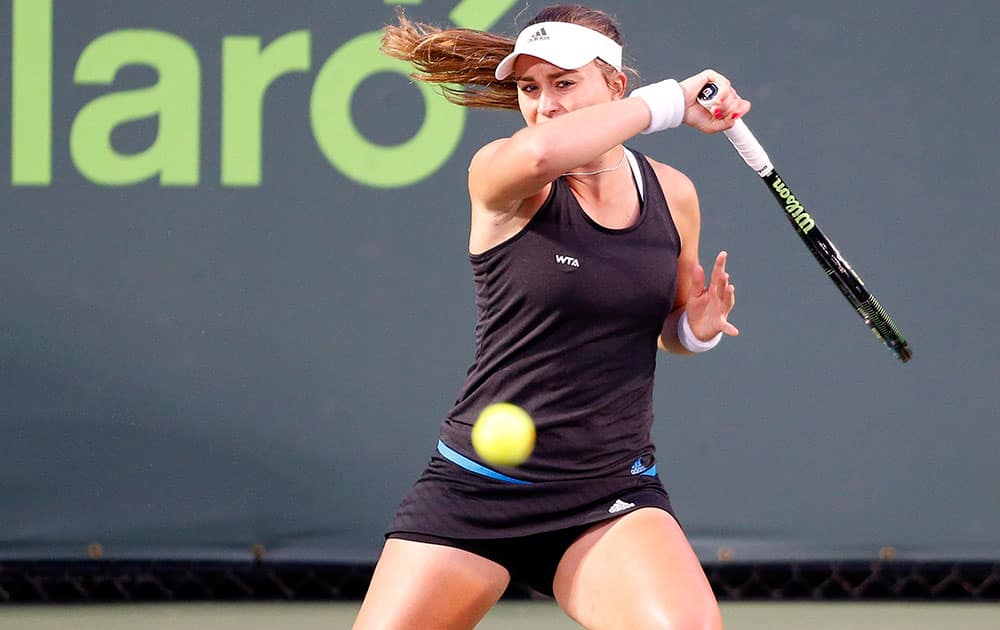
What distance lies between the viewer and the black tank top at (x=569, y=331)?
8.43ft

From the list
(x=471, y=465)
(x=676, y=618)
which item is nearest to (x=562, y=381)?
(x=471, y=465)

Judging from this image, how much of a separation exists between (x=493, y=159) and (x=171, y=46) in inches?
77.6

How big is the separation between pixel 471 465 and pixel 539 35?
77cm

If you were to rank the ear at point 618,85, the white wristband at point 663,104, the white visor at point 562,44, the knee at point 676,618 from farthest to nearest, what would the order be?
the ear at point 618,85 → the white visor at point 562,44 → the white wristband at point 663,104 → the knee at point 676,618

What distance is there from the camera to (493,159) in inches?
98.4

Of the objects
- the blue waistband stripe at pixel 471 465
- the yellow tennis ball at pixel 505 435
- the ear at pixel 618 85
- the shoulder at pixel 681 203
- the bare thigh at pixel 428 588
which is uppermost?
the ear at pixel 618 85

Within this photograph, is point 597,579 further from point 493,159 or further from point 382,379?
point 382,379

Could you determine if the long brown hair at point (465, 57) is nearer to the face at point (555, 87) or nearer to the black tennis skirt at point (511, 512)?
the face at point (555, 87)

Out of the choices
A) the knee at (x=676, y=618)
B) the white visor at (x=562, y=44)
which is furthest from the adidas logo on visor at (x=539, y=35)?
the knee at (x=676, y=618)

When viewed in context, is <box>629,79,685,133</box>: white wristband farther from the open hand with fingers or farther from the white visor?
the open hand with fingers

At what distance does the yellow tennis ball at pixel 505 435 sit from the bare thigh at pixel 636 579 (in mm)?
203

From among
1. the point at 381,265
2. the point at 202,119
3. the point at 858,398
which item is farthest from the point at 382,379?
the point at 858,398

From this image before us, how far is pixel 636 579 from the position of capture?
8.09 ft

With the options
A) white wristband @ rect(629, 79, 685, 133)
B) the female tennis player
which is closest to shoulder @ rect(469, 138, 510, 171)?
the female tennis player
